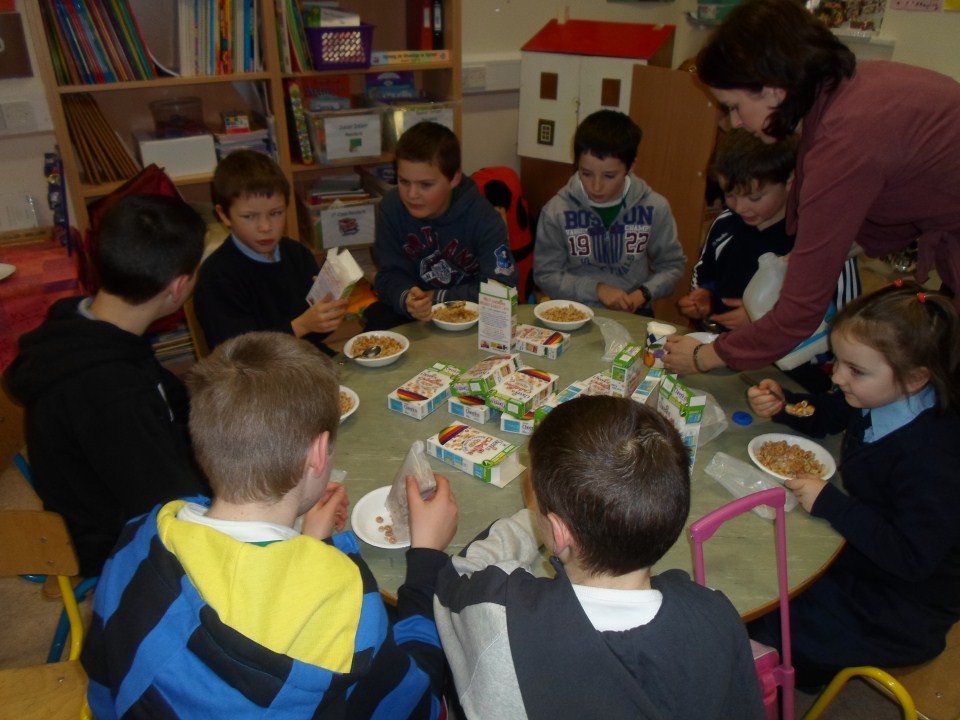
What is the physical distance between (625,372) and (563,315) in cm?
55

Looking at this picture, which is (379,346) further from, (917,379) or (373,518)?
(917,379)

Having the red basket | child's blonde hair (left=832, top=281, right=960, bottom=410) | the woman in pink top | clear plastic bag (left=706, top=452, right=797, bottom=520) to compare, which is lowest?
clear plastic bag (left=706, top=452, right=797, bottom=520)

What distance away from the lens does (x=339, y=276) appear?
2.03 meters

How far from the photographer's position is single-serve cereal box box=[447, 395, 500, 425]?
1.75m

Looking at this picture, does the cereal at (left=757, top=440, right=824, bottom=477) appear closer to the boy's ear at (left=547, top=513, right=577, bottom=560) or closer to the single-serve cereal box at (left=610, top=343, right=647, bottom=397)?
the single-serve cereal box at (left=610, top=343, right=647, bottom=397)

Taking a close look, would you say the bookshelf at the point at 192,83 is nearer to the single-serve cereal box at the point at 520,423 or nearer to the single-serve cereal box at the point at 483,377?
the single-serve cereal box at the point at 483,377

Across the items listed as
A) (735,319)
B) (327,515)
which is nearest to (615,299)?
(735,319)

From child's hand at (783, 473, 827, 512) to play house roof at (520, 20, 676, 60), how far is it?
8.78 feet

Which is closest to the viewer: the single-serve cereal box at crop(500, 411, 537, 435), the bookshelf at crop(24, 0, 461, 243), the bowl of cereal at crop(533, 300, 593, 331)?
the single-serve cereal box at crop(500, 411, 537, 435)

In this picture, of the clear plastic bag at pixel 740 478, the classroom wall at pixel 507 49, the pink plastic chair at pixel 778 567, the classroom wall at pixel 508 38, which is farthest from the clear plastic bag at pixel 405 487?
the classroom wall at pixel 508 38

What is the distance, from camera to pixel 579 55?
3.63 m

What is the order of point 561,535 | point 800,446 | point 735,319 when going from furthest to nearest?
point 735,319 < point 800,446 < point 561,535

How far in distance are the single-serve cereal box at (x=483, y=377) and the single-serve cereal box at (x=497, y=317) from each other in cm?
20

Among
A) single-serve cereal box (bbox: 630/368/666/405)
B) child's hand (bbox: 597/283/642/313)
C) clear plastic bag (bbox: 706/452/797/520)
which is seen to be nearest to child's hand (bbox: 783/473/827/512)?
clear plastic bag (bbox: 706/452/797/520)
